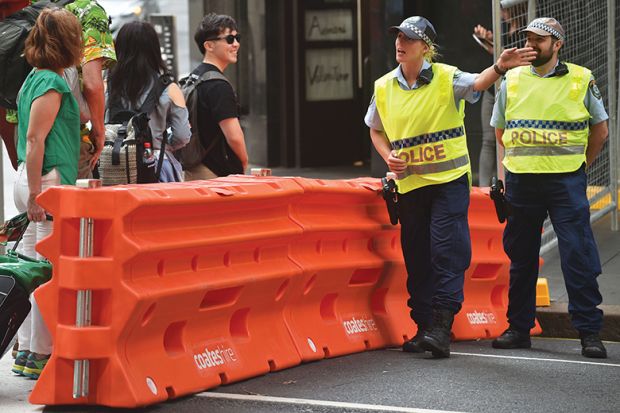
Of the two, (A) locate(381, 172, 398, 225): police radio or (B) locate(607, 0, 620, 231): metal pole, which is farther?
(B) locate(607, 0, 620, 231): metal pole

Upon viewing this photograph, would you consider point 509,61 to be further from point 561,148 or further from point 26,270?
point 26,270

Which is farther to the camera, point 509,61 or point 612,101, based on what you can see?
point 612,101

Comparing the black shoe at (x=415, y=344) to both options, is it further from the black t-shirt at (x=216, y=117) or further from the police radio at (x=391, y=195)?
the black t-shirt at (x=216, y=117)

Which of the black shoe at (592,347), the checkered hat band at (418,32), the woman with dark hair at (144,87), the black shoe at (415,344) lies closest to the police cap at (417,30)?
the checkered hat band at (418,32)

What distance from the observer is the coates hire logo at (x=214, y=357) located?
6.93 metres

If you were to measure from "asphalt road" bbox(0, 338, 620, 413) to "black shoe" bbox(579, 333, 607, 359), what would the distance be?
0.16ft

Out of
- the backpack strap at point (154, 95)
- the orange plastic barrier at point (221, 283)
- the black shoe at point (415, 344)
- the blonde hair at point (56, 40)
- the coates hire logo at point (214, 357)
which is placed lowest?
the black shoe at point (415, 344)

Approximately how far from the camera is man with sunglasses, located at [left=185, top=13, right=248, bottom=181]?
862 centimetres

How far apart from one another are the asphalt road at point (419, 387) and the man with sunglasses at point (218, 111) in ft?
5.22

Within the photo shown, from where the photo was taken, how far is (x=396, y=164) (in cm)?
793

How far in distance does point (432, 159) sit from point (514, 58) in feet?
2.63

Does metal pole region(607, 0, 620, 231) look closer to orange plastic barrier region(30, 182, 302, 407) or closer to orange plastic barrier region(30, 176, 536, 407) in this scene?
orange plastic barrier region(30, 176, 536, 407)

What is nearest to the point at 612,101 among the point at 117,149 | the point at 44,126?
the point at 117,149

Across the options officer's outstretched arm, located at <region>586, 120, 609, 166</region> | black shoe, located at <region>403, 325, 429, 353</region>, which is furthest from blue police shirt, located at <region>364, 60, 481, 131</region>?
black shoe, located at <region>403, 325, 429, 353</region>
